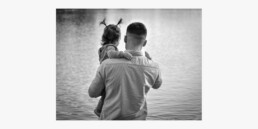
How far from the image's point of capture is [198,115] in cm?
339

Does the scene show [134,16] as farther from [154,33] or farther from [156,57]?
[156,57]

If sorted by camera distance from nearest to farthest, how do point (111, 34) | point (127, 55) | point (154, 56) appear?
point (127, 55)
point (111, 34)
point (154, 56)

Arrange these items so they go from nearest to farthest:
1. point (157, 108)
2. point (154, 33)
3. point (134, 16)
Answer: point (134, 16) < point (157, 108) < point (154, 33)

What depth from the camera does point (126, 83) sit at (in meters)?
2.09

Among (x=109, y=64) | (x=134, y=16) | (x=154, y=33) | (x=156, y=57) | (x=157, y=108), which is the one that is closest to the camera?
(x=109, y=64)

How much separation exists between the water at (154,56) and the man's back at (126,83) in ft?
3.62

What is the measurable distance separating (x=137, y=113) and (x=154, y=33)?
1.92m

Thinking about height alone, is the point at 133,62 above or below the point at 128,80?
above

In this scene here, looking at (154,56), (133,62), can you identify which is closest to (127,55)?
(133,62)

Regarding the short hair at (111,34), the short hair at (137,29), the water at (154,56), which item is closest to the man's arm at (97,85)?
the short hair at (137,29)

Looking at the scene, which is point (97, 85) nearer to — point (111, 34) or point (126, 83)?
point (126, 83)

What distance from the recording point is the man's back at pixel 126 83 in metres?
2.07

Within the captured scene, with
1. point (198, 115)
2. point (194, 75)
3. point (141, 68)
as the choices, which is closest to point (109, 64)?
point (141, 68)

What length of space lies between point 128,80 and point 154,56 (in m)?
2.20
